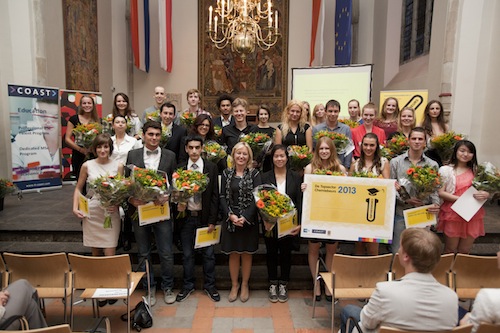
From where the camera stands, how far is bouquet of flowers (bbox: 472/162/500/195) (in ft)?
12.3

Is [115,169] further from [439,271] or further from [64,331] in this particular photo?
[439,271]

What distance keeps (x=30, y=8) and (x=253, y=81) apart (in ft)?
23.7

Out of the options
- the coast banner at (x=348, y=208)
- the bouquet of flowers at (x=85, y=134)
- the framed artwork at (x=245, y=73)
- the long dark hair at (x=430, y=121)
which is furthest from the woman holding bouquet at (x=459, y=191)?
the framed artwork at (x=245, y=73)

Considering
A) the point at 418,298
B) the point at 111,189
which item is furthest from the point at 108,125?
the point at 418,298

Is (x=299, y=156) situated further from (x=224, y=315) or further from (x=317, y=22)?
(x=317, y=22)

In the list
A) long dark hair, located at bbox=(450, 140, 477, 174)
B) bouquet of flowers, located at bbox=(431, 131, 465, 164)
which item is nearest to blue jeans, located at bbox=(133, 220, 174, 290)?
long dark hair, located at bbox=(450, 140, 477, 174)

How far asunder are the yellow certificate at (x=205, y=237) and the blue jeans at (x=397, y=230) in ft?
6.70

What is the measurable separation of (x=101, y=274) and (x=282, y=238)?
79.3 inches

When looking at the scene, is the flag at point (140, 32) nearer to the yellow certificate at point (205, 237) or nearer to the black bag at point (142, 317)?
the yellow certificate at point (205, 237)

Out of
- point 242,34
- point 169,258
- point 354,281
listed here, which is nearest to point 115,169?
point 169,258

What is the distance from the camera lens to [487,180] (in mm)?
3777

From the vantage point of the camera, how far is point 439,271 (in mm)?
3516

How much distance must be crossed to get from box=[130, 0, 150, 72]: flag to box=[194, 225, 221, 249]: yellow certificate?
992 cm

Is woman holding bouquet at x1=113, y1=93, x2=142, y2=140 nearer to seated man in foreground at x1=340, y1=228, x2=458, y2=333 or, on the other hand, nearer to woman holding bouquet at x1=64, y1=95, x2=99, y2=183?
woman holding bouquet at x1=64, y1=95, x2=99, y2=183
